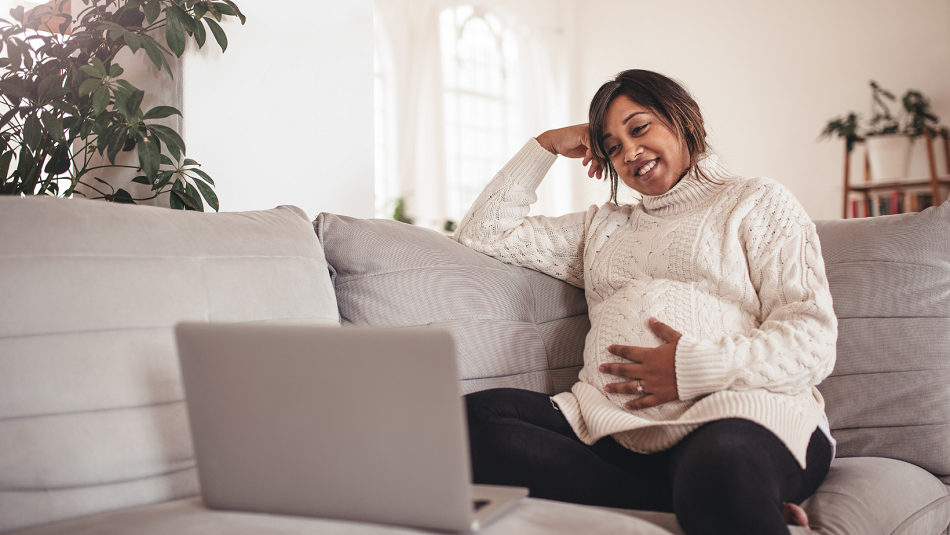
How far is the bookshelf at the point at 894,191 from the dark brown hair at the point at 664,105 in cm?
321

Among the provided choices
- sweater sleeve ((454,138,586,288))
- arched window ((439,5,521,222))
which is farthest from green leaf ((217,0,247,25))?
arched window ((439,5,521,222))

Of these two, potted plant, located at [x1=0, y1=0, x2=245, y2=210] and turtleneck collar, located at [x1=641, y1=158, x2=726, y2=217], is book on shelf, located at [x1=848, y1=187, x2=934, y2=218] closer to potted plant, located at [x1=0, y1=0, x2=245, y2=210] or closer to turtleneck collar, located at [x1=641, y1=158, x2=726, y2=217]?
turtleneck collar, located at [x1=641, y1=158, x2=726, y2=217]

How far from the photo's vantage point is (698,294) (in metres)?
1.21

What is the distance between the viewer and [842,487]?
3.57 ft

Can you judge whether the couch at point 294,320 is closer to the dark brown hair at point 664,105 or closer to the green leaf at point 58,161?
the dark brown hair at point 664,105

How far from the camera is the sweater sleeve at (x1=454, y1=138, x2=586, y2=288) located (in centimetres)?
150

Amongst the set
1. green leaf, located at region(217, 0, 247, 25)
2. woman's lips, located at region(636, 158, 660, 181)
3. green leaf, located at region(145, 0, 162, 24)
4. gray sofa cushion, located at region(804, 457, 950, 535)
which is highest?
green leaf, located at region(217, 0, 247, 25)

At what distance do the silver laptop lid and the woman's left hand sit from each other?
565 millimetres

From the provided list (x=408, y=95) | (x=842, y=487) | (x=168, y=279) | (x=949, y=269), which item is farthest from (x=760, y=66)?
→ (x=168, y=279)

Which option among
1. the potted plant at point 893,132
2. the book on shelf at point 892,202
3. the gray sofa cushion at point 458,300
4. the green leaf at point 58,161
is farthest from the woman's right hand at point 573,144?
the potted plant at point 893,132

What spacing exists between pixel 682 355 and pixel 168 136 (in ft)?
3.81

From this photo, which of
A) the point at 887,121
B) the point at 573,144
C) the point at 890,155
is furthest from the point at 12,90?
the point at 887,121

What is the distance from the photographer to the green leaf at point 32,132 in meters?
1.40

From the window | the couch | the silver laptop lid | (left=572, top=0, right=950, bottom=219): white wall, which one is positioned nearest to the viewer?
the silver laptop lid
